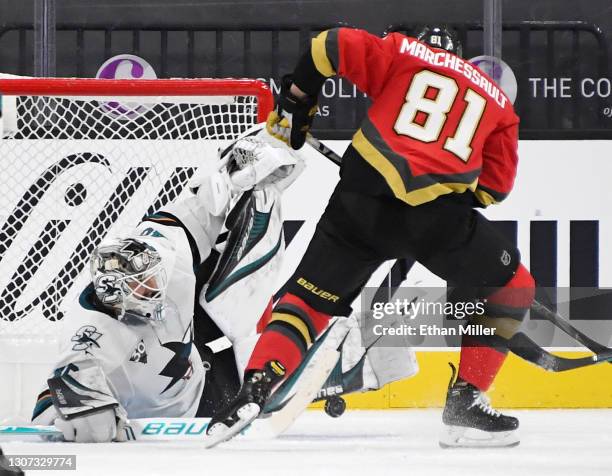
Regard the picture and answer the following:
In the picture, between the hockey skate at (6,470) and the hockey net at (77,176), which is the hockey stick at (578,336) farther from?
the hockey skate at (6,470)

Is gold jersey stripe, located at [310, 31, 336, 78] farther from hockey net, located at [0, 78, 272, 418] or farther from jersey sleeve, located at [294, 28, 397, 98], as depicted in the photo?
hockey net, located at [0, 78, 272, 418]

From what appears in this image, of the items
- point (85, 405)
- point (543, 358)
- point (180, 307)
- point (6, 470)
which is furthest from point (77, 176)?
point (6, 470)

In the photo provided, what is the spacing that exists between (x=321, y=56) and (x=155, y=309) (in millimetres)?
813

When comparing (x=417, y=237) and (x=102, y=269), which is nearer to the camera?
(x=417, y=237)

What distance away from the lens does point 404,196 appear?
8.80 ft

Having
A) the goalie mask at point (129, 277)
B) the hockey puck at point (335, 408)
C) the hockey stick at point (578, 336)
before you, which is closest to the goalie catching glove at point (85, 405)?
the goalie mask at point (129, 277)

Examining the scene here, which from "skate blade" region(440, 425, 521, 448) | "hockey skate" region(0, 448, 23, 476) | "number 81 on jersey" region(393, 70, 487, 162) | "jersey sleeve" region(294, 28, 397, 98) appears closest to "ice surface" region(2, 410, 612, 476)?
"skate blade" region(440, 425, 521, 448)

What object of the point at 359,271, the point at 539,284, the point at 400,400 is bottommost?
the point at 400,400

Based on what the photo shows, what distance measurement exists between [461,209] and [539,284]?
1.37 meters

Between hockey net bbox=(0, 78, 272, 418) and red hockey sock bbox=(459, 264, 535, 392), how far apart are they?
1.01m

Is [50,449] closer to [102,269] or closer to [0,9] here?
[102,269]

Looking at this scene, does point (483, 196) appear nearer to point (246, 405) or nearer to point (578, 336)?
point (246, 405)

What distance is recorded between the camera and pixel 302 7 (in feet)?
14.3

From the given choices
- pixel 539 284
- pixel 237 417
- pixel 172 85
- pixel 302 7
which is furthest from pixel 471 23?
pixel 237 417
